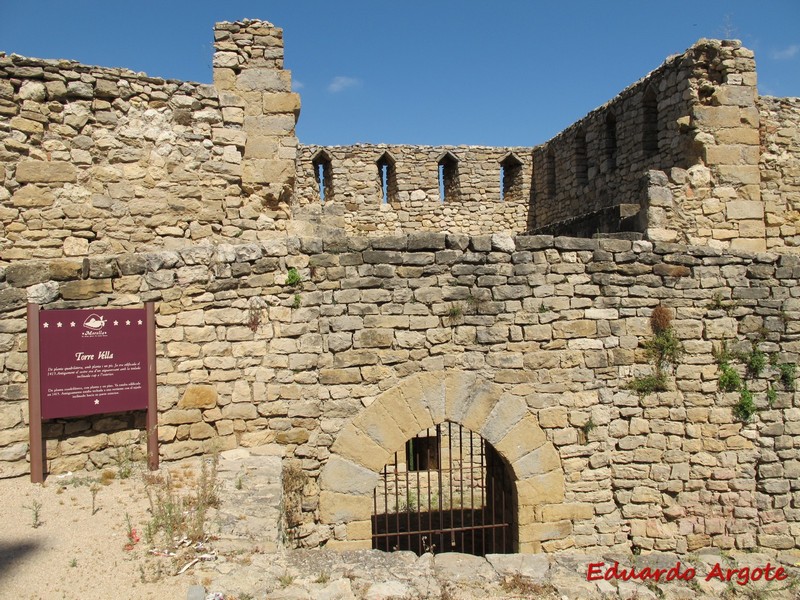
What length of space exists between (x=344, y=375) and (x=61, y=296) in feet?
8.90

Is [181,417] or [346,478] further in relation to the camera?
[346,478]

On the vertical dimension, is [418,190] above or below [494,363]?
above

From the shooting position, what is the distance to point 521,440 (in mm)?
6766

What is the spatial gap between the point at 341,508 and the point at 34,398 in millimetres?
2954

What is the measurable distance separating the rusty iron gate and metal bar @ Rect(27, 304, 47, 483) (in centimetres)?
323

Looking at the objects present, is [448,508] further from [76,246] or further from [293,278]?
[76,246]

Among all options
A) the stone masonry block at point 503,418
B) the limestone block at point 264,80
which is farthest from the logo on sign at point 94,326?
the limestone block at point 264,80

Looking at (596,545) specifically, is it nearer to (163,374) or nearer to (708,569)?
(708,569)

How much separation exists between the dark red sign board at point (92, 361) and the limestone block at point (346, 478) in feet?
6.10

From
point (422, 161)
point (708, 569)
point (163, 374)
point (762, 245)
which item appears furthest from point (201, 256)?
point (422, 161)

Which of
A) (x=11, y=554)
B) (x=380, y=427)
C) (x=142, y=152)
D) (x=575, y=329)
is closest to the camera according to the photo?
(x=11, y=554)

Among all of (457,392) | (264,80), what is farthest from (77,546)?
(264,80)

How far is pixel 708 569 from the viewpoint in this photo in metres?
6.73
